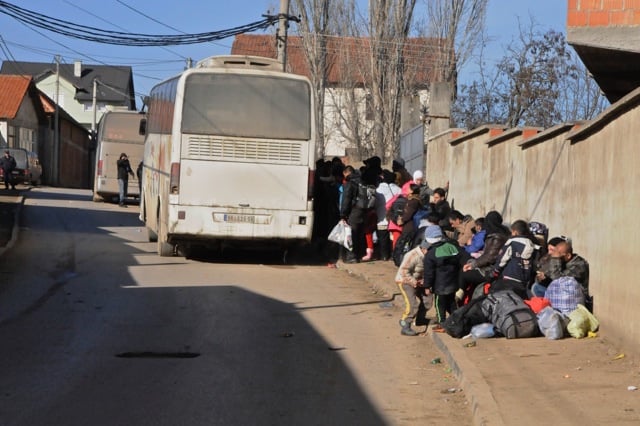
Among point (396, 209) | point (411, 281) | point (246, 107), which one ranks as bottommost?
point (411, 281)

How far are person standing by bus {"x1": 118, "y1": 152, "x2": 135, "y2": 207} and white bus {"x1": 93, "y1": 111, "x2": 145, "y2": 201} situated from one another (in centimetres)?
75

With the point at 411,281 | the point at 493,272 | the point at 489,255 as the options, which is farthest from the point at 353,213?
the point at 411,281

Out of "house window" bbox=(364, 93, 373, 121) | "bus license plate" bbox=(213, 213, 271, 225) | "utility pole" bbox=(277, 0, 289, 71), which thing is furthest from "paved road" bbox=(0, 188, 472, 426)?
"house window" bbox=(364, 93, 373, 121)

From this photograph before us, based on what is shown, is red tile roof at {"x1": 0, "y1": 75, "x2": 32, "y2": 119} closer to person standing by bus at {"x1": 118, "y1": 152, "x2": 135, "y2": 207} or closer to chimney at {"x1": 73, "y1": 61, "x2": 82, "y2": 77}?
person standing by bus at {"x1": 118, "y1": 152, "x2": 135, "y2": 207}

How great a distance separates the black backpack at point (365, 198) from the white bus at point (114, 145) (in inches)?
654

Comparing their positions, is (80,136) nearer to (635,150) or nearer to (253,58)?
(253,58)

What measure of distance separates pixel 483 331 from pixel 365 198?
736 cm

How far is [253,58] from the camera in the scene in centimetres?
1783

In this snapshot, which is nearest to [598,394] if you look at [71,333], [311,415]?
[311,415]

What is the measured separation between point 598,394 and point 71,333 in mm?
5840

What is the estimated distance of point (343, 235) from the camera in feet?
57.8

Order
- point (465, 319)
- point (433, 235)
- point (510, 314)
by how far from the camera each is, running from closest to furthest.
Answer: point (510, 314), point (465, 319), point (433, 235)

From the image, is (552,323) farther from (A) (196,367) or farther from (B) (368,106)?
(B) (368,106)

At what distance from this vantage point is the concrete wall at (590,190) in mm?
9023
